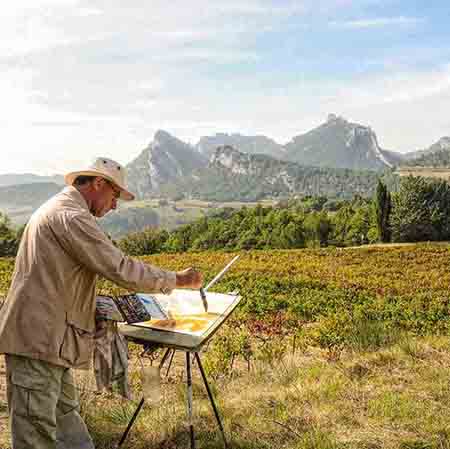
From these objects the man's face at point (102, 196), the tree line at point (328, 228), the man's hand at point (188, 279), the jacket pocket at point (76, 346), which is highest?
the man's face at point (102, 196)

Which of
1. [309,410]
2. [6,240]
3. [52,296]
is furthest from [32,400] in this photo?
[6,240]

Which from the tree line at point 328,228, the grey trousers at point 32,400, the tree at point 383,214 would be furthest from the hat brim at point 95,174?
the tree line at point 328,228

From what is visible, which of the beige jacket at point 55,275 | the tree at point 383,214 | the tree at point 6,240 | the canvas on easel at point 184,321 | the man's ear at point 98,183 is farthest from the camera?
the tree at point 6,240

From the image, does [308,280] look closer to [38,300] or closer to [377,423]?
[377,423]

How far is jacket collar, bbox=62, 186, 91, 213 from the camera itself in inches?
98.5

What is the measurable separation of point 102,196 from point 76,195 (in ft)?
0.55

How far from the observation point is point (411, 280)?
21453mm

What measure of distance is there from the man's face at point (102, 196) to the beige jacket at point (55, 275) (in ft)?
0.55

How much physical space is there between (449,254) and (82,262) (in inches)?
1180

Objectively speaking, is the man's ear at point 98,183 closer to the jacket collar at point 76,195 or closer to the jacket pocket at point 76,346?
the jacket collar at point 76,195

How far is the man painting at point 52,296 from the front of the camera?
239cm

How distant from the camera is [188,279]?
106 inches

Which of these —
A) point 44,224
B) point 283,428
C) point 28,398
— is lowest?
point 283,428

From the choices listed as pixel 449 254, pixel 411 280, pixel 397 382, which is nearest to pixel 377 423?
pixel 397 382
